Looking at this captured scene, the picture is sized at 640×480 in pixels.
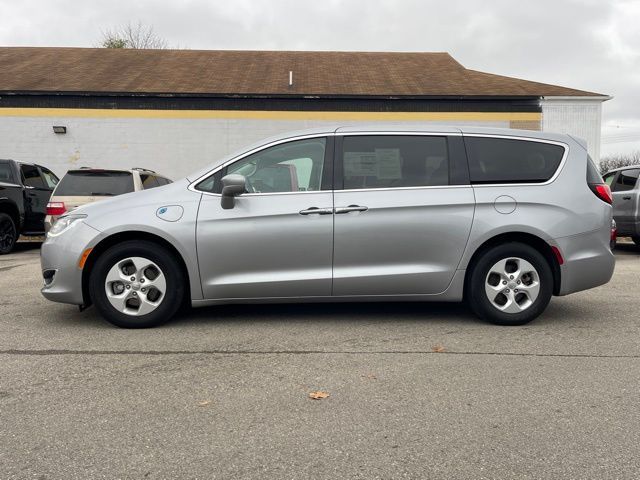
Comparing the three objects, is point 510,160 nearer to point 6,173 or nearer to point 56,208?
point 56,208

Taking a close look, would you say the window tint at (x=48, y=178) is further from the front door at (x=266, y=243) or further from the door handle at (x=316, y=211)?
the door handle at (x=316, y=211)

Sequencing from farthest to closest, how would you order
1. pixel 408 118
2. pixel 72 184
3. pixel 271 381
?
1. pixel 408 118
2. pixel 72 184
3. pixel 271 381

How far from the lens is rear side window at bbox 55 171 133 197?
8609mm

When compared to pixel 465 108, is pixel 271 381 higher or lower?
lower

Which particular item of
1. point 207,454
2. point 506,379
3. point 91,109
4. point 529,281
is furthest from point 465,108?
point 207,454

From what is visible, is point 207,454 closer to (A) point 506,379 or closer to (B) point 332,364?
(B) point 332,364

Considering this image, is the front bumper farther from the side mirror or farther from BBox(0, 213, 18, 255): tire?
BBox(0, 213, 18, 255): tire

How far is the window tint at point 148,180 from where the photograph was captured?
9369 mm

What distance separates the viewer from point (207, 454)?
8.64 ft

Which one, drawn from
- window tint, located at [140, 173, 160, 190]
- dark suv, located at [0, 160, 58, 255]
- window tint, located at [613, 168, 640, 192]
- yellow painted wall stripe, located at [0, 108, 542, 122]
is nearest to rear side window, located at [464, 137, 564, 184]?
window tint, located at [140, 173, 160, 190]

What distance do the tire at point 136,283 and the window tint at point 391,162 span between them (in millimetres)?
1761

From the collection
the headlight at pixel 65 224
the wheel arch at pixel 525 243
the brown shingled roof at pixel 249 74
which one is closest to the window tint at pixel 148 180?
the headlight at pixel 65 224

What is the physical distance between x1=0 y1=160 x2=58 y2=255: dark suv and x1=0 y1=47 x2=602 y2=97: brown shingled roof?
7295mm

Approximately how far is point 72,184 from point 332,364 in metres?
6.43
